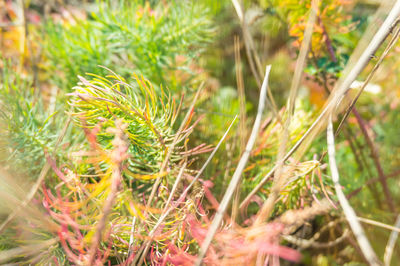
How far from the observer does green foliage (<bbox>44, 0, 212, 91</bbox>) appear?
15.8 inches

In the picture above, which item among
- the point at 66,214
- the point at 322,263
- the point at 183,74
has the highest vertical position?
the point at 183,74

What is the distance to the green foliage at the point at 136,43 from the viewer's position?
0.40 m

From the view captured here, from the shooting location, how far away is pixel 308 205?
0.33 m

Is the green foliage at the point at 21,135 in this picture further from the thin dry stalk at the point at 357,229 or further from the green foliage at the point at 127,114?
the thin dry stalk at the point at 357,229

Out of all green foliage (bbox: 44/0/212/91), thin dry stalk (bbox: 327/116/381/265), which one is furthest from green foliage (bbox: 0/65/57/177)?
thin dry stalk (bbox: 327/116/381/265)

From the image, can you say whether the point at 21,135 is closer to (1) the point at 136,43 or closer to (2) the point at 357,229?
(1) the point at 136,43

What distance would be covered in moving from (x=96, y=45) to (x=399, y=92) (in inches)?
21.0

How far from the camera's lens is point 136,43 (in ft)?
1.31

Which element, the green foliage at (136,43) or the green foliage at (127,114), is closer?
the green foliage at (127,114)

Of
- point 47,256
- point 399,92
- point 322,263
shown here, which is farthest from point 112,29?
point 399,92

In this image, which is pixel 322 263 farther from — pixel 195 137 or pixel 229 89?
pixel 229 89

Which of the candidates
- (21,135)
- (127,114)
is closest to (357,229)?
(127,114)

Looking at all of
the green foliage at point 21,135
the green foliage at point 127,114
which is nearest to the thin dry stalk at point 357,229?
the green foliage at point 127,114

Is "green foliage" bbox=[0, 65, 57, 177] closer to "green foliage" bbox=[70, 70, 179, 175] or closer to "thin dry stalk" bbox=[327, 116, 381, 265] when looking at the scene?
"green foliage" bbox=[70, 70, 179, 175]
